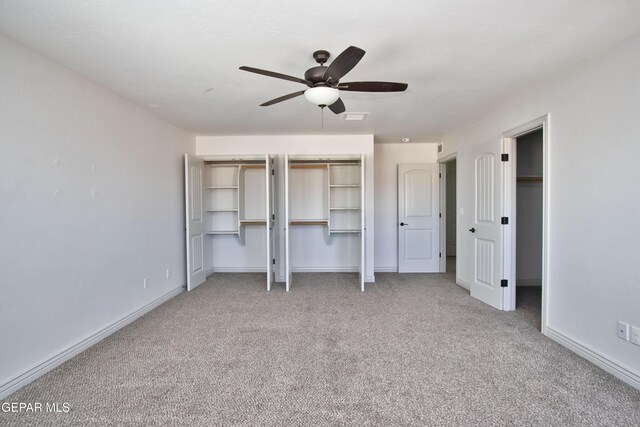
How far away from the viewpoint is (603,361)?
2.21 metres

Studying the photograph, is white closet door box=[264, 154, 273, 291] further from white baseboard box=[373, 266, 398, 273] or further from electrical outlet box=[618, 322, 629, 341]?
electrical outlet box=[618, 322, 629, 341]

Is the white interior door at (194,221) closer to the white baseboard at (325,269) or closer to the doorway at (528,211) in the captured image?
the white baseboard at (325,269)

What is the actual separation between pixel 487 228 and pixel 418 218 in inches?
66.0

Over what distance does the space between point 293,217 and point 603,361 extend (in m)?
4.11

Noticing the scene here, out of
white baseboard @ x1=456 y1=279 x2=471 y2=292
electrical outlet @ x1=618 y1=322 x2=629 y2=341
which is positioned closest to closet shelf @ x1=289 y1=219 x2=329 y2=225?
white baseboard @ x1=456 y1=279 x2=471 y2=292

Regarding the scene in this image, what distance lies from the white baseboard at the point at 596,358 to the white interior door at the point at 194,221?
4.36 meters

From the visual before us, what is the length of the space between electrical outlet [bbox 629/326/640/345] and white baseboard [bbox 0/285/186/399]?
4247mm

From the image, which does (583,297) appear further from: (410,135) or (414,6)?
(410,135)

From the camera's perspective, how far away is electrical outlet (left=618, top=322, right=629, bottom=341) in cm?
205

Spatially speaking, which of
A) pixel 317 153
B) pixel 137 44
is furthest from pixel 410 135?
pixel 137 44

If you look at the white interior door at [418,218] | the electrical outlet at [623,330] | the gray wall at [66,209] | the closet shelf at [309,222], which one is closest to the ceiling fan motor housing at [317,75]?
the gray wall at [66,209]

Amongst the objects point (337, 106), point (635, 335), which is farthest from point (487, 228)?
point (337, 106)

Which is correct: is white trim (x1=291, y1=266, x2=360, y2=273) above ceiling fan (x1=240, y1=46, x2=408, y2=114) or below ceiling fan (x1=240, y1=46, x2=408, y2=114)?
below

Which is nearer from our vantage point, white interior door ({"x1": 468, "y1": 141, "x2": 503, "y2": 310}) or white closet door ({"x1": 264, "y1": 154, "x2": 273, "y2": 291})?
white interior door ({"x1": 468, "y1": 141, "x2": 503, "y2": 310})
